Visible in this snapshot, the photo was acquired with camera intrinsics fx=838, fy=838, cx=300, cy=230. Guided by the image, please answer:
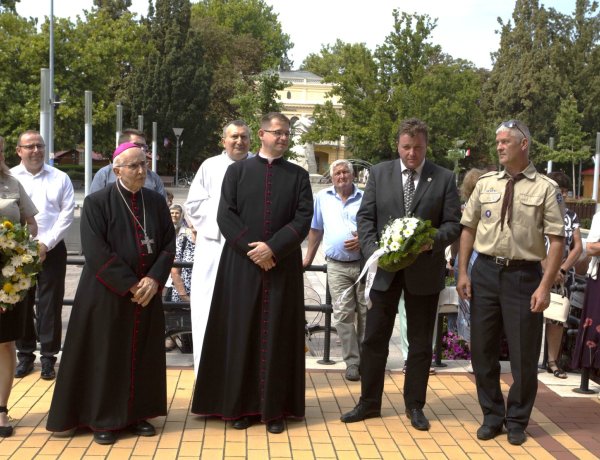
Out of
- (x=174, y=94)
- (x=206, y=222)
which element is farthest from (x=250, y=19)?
(x=206, y=222)

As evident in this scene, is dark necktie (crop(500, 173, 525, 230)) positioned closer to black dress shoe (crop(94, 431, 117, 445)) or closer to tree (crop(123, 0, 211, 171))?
black dress shoe (crop(94, 431, 117, 445))

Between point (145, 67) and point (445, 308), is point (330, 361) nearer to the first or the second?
point (445, 308)

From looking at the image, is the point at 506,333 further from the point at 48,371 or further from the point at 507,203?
the point at 48,371

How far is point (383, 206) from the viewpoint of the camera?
6344 millimetres

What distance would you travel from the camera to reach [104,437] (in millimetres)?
5738

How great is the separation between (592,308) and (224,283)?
324 cm

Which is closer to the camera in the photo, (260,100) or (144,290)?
(144,290)

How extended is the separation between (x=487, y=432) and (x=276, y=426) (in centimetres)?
152

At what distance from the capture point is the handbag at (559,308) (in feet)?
24.7

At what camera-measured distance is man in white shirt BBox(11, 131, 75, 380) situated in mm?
7414

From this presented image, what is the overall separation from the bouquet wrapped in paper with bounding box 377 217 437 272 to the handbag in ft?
7.23

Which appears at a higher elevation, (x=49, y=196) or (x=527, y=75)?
(x=527, y=75)

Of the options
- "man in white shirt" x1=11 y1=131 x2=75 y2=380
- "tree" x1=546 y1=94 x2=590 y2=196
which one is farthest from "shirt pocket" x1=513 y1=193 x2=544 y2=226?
"tree" x1=546 y1=94 x2=590 y2=196

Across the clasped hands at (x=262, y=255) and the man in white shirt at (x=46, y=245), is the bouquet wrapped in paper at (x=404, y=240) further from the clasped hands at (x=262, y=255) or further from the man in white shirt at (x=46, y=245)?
the man in white shirt at (x=46, y=245)
